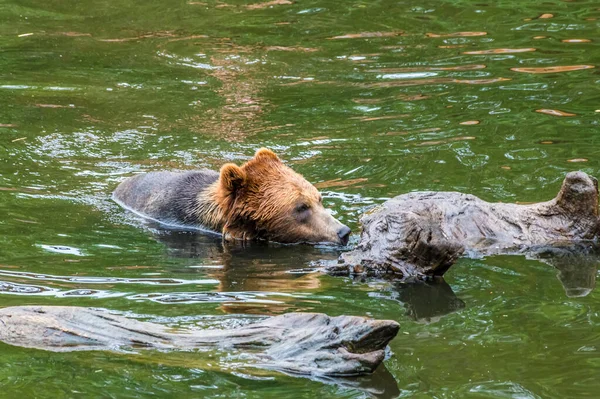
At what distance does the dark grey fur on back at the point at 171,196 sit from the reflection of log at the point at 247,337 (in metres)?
4.28

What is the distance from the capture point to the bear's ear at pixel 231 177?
1005cm

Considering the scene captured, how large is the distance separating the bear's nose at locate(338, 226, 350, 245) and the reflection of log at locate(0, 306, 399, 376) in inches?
135

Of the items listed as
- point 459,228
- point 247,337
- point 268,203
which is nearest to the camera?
point 247,337

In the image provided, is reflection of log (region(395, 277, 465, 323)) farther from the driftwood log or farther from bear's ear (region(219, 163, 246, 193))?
bear's ear (region(219, 163, 246, 193))

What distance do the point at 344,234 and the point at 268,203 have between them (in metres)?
1.00

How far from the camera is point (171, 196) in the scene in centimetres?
1080

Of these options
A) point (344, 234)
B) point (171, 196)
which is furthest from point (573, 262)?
point (171, 196)

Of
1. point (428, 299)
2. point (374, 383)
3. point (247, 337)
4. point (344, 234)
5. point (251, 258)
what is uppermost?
point (247, 337)

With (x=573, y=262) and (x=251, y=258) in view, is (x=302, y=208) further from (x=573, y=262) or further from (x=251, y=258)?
(x=573, y=262)

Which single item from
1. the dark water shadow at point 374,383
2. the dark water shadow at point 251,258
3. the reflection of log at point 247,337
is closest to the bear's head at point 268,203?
the dark water shadow at point 251,258

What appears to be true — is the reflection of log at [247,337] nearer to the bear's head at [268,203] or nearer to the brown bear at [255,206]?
the brown bear at [255,206]

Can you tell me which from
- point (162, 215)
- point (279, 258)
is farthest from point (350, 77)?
point (279, 258)

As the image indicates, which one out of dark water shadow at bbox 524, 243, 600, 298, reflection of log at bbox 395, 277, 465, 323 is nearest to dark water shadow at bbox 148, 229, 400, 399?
reflection of log at bbox 395, 277, 465, 323

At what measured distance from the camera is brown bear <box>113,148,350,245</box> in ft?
32.6
